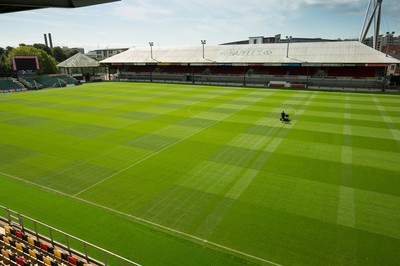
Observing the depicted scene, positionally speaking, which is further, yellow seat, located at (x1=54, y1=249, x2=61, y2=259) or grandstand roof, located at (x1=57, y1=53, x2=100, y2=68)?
grandstand roof, located at (x1=57, y1=53, x2=100, y2=68)

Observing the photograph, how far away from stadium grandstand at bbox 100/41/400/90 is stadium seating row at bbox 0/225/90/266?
55.9m

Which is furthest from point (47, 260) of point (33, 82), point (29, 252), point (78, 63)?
point (78, 63)

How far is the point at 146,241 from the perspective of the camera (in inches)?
444

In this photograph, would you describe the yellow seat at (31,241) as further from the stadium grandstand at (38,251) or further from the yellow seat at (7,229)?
the yellow seat at (7,229)

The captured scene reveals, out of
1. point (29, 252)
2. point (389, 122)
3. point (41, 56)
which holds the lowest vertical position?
point (29, 252)

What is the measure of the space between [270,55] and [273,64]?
19.6 feet

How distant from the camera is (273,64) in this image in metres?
58.6

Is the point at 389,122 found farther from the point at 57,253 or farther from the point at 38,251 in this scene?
the point at 38,251

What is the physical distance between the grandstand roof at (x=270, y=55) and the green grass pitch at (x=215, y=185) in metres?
28.7

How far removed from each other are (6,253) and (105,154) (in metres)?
11.1

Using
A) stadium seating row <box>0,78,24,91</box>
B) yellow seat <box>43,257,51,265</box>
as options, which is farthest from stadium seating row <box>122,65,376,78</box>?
yellow seat <box>43,257,51,265</box>

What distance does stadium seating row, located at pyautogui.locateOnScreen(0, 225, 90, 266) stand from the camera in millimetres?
9148

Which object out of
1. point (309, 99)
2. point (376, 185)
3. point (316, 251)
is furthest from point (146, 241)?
point (309, 99)

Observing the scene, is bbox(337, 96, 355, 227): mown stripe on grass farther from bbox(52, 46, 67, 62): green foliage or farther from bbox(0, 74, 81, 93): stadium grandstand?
bbox(52, 46, 67, 62): green foliage
